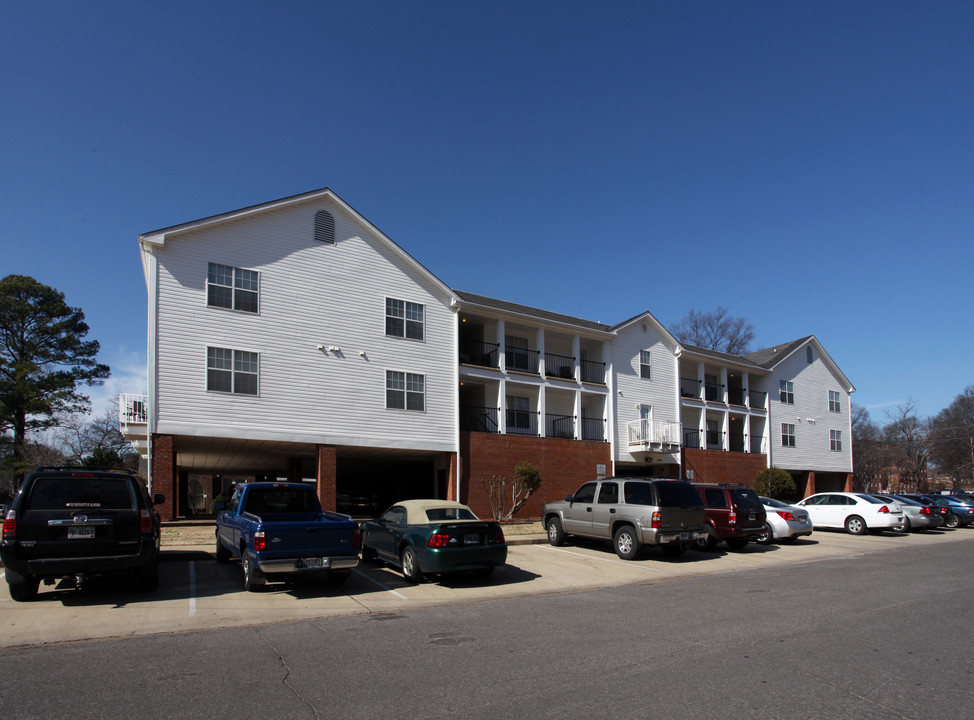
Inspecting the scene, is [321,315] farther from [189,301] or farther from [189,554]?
[189,554]

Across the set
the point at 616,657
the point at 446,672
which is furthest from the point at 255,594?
the point at 616,657

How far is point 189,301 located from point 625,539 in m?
14.5

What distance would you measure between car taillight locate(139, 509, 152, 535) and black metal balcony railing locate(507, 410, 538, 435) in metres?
20.3

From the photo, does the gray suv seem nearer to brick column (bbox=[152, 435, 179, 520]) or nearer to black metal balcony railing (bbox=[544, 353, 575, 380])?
brick column (bbox=[152, 435, 179, 520])

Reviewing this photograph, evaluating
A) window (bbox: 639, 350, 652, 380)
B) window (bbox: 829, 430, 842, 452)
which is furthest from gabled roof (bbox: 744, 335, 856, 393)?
window (bbox: 639, 350, 652, 380)

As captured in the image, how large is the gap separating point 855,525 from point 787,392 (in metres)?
19.5

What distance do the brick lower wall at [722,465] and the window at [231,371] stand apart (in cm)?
2198

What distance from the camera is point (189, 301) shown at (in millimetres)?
21250

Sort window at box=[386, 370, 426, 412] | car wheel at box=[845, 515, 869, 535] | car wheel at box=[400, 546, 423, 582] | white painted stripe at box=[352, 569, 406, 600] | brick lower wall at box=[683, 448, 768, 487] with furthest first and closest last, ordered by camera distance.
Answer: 1. brick lower wall at box=[683, 448, 768, 487]
2. window at box=[386, 370, 426, 412]
3. car wheel at box=[845, 515, 869, 535]
4. car wheel at box=[400, 546, 423, 582]
5. white painted stripe at box=[352, 569, 406, 600]

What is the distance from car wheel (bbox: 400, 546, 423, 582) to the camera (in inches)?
486

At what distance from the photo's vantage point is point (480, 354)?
2945 centimetres

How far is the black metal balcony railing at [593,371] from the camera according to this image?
32.7 meters

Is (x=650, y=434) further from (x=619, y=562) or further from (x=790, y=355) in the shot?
(x=619, y=562)

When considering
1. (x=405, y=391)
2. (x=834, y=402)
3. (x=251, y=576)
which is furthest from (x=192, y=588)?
(x=834, y=402)
